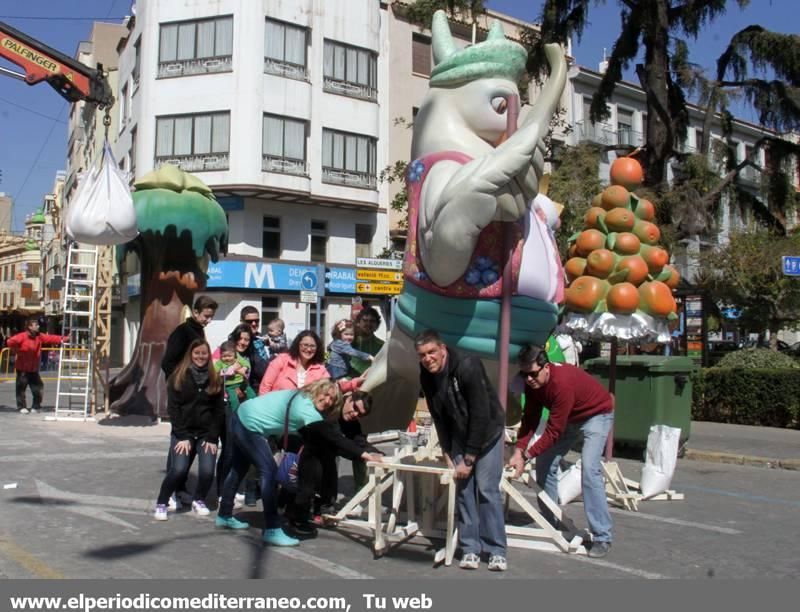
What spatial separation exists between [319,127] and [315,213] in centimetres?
276

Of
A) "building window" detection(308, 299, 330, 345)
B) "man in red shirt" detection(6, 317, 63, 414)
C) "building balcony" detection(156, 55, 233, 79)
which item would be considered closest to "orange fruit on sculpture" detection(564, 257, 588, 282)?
"man in red shirt" detection(6, 317, 63, 414)

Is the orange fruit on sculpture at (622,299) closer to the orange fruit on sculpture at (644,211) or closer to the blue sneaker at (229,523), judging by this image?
the orange fruit on sculpture at (644,211)

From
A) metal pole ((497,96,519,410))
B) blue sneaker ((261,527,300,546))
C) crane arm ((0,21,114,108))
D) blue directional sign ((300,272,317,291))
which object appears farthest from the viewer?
blue directional sign ((300,272,317,291))

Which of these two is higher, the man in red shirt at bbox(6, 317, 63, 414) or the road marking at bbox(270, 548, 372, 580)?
the man in red shirt at bbox(6, 317, 63, 414)

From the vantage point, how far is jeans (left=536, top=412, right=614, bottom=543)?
5.48m

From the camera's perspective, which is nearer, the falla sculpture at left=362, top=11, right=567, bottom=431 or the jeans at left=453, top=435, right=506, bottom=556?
the jeans at left=453, top=435, right=506, bottom=556

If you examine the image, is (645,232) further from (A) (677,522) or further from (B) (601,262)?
(A) (677,522)

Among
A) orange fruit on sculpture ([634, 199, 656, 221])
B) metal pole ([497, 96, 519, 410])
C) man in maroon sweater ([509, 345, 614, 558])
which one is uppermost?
orange fruit on sculpture ([634, 199, 656, 221])

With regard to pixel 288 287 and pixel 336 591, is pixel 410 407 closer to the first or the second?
pixel 336 591

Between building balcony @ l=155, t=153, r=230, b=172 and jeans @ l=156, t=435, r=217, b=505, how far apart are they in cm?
2000

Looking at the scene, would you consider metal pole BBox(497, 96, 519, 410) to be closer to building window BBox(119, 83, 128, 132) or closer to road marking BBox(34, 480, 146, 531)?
road marking BBox(34, 480, 146, 531)

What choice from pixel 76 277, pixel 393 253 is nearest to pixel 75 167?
Result: pixel 393 253

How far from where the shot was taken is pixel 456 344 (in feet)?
19.4

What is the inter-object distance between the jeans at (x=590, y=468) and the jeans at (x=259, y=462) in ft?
6.16
